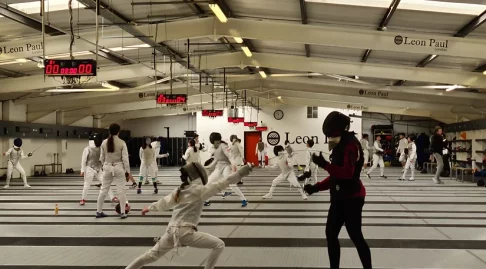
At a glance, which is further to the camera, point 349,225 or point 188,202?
point 349,225

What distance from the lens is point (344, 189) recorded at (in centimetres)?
507

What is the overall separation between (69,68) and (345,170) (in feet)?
21.5

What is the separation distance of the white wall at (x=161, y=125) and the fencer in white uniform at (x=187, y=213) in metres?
34.7

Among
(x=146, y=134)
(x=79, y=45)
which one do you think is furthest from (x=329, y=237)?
(x=146, y=134)

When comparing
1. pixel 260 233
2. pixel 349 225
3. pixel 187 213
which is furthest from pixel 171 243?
pixel 260 233

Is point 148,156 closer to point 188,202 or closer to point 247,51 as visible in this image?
point 247,51

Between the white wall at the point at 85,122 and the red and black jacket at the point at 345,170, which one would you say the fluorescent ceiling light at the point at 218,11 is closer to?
the red and black jacket at the point at 345,170

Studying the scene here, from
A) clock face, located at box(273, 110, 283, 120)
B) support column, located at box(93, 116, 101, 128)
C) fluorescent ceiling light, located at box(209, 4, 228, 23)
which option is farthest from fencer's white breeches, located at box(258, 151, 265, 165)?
fluorescent ceiling light, located at box(209, 4, 228, 23)

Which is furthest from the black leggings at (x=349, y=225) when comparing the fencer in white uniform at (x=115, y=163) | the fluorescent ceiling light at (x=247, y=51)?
the fluorescent ceiling light at (x=247, y=51)

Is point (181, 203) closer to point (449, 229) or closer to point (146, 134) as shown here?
point (449, 229)

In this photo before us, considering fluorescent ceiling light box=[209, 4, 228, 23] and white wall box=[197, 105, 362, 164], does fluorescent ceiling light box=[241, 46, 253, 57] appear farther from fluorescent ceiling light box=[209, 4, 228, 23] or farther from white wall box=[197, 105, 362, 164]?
white wall box=[197, 105, 362, 164]

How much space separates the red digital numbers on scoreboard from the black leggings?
6168 mm

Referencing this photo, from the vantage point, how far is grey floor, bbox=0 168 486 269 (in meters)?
6.52

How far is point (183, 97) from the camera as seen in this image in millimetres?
16828
